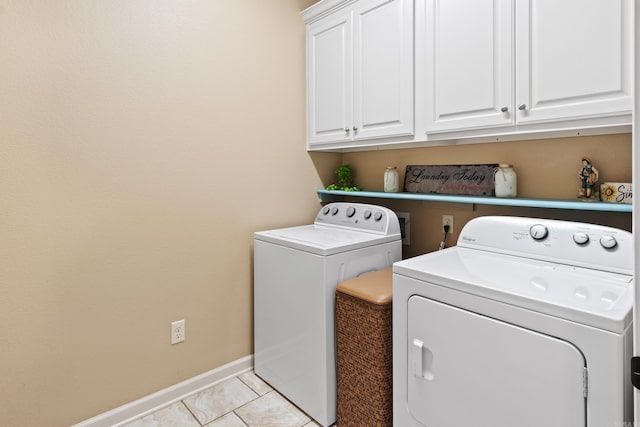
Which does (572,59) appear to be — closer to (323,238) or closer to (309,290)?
(323,238)

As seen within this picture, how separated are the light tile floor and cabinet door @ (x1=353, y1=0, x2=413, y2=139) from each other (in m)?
1.52

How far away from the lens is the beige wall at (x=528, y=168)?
1.50 meters

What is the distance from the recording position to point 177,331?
195 centimetres

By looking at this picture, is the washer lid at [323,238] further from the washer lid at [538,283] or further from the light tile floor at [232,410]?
the light tile floor at [232,410]

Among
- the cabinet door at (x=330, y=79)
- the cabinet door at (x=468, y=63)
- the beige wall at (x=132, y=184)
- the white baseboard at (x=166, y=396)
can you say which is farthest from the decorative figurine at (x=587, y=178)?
the white baseboard at (x=166, y=396)

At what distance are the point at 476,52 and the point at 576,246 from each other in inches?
34.7

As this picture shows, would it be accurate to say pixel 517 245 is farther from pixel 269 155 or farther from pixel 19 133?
pixel 19 133

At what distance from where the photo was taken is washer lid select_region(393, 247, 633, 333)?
94cm

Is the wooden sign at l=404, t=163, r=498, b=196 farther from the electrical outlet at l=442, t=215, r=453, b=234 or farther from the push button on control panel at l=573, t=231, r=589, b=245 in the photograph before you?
the push button on control panel at l=573, t=231, r=589, b=245

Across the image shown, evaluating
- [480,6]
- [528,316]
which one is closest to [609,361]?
[528,316]

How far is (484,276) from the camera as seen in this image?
4.03ft

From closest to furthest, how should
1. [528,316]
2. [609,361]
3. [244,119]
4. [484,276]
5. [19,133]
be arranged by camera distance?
[609,361]
[528,316]
[484,276]
[19,133]
[244,119]

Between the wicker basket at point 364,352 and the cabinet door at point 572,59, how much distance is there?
3.11 ft

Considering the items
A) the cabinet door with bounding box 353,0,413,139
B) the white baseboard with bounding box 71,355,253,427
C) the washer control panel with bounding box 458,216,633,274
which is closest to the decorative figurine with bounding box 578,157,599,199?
the washer control panel with bounding box 458,216,633,274
